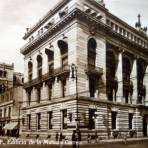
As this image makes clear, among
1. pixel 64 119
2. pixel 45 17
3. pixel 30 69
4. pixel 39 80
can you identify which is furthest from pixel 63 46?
pixel 30 69

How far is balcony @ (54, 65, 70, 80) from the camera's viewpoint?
40.8 meters

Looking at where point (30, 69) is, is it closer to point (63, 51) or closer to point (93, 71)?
point (63, 51)

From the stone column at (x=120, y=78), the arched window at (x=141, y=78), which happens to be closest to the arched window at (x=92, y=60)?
the stone column at (x=120, y=78)

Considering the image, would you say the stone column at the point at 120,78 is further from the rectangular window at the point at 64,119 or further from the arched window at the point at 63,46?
the arched window at the point at 63,46

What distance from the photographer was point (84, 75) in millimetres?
40531

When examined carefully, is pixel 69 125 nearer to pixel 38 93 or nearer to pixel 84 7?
pixel 38 93

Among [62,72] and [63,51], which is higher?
[63,51]

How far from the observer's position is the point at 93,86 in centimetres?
4238

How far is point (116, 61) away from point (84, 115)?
1397 cm

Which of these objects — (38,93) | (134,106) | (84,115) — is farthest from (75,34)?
(134,106)

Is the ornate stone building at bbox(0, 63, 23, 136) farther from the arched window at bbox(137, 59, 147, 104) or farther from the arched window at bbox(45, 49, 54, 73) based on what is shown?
the arched window at bbox(137, 59, 147, 104)

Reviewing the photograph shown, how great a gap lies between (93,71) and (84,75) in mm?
1667

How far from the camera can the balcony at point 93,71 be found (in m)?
40.8

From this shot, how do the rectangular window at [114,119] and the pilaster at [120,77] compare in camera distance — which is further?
the pilaster at [120,77]
